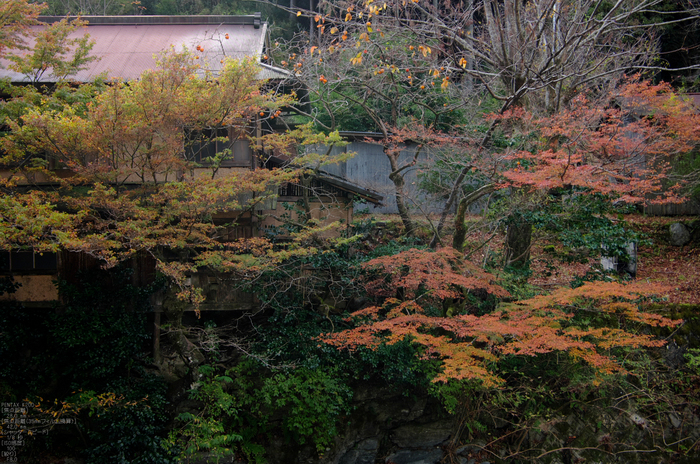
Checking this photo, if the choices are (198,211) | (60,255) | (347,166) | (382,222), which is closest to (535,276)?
(382,222)

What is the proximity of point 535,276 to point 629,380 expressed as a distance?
4020 mm

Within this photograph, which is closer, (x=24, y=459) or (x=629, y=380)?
(x=24, y=459)

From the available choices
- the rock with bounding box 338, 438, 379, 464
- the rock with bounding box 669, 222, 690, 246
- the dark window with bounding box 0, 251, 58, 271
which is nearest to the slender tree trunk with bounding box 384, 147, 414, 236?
the rock with bounding box 338, 438, 379, 464

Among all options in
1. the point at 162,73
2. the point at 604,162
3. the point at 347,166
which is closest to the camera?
the point at 162,73

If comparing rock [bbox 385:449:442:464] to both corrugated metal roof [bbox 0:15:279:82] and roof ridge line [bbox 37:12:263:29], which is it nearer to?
corrugated metal roof [bbox 0:15:279:82]

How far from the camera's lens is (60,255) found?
1073cm

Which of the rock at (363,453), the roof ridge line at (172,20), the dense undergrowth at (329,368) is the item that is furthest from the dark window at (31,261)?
the rock at (363,453)

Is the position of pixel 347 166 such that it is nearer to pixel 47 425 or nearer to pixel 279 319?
pixel 279 319

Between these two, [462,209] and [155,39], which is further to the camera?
[155,39]

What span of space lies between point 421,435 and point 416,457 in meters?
0.53

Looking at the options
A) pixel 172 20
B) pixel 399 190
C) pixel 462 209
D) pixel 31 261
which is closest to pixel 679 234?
pixel 462 209

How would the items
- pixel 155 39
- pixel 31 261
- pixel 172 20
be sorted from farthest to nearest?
1. pixel 172 20
2. pixel 155 39
3. pixel 31 261

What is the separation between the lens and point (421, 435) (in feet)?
35.4

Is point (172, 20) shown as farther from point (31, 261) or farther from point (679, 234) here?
point (679, 234)
